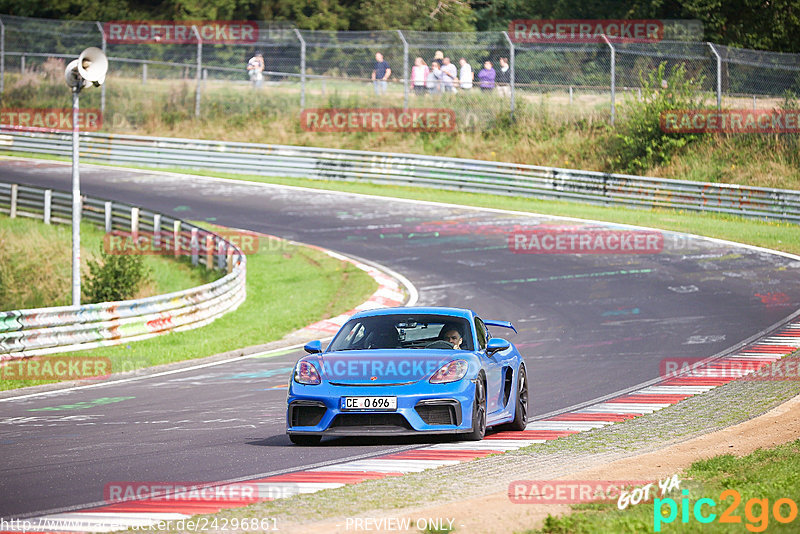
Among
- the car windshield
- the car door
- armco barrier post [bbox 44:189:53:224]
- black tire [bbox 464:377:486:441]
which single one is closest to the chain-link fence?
armco barrier post [bbox 44:189:53:224]

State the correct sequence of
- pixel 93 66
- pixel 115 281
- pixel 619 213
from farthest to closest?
pixel 619 213 < pixel 115 281 < pixel 93 66

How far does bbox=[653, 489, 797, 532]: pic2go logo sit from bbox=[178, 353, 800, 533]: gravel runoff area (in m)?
Answer: 0.61

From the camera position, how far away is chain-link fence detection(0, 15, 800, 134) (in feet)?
113

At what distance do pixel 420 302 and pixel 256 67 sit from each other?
2191cm

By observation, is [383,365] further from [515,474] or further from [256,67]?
[256,67]

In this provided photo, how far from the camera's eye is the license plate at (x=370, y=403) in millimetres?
9234

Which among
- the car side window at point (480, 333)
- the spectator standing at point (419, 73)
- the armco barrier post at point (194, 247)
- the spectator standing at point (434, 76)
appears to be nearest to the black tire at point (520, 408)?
the car side window at point (480, 333)

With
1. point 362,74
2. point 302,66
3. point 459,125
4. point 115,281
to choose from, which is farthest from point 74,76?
point 459,125

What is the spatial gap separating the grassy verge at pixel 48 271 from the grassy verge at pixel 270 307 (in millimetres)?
1726

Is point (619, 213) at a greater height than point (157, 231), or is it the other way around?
point (619, 213)

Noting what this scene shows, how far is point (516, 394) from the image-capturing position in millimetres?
10805

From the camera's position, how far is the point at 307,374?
382 inches

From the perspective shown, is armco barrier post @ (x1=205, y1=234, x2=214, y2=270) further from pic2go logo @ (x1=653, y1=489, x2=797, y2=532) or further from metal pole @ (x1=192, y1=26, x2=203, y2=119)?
pic2go logo @ (x1=653, y1=489, x2=797, y2=532)

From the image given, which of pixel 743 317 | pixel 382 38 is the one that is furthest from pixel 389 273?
pixel 382 38
